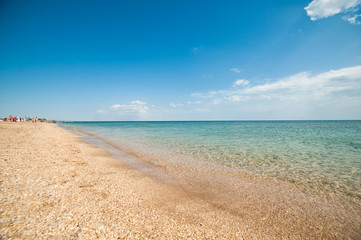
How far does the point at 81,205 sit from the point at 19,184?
2.93m

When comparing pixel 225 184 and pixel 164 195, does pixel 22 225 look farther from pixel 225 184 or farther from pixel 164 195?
pixel 225 184

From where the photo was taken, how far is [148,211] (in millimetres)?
4617

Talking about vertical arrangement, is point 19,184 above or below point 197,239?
above

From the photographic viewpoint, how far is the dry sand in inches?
142

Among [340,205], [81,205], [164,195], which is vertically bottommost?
[340,205]

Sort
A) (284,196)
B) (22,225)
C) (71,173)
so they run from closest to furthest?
1. (22,225)
2. (284,196)
3. (71,173)

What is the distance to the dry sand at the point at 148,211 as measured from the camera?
3.61 metres

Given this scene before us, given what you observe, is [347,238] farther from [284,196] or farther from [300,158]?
[300,158]


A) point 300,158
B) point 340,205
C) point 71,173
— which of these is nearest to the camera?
point 340,205

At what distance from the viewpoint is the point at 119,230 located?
362 cm

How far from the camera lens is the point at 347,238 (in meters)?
4.09

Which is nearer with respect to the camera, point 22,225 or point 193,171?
point 22,225

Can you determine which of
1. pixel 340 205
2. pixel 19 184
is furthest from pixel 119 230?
pixel 340 205

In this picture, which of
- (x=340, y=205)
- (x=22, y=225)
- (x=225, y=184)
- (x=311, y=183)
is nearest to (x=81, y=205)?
(x=22, y=225)
